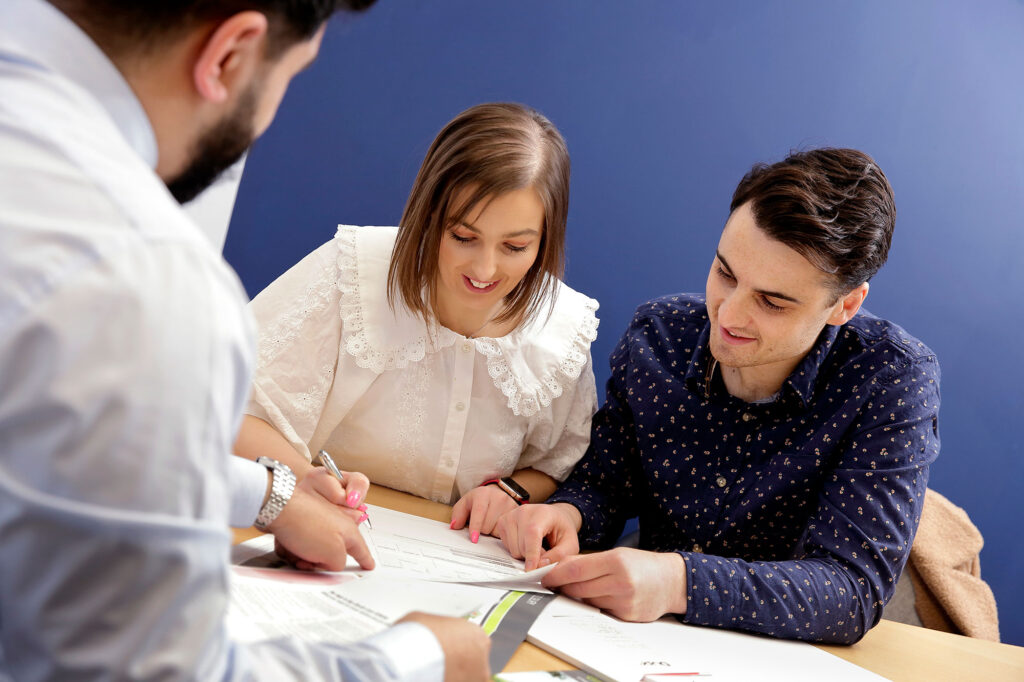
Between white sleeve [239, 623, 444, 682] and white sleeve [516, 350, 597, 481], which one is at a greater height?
white sleeve [239, 623, 444, 682]

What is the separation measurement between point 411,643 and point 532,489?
3.39 feet

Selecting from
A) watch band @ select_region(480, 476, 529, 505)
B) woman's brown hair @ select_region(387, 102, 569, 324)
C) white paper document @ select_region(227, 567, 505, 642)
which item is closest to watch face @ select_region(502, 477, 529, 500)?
watch band @ select_region(480, 476, 529, 505)

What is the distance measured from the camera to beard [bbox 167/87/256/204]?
2.13ft

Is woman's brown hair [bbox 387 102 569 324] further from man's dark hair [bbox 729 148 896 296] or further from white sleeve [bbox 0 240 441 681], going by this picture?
white sleeve [bbox 0 240 441 681]

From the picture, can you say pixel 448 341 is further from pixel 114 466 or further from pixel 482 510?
pixel 114 466

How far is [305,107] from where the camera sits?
6.85ft

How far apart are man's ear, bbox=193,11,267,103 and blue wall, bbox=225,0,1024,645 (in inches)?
59.3

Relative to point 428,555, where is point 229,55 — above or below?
above

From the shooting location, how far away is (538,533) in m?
1.35

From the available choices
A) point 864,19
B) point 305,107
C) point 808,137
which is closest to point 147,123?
point 305,107

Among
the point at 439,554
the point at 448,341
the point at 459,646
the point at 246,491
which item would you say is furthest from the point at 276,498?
the point at 448,341

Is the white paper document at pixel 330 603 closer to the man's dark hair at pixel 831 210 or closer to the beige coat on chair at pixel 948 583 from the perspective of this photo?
the man's dark hair at pixel 831 210

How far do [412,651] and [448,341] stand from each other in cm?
100

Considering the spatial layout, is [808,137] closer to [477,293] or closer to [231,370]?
[477,293]
